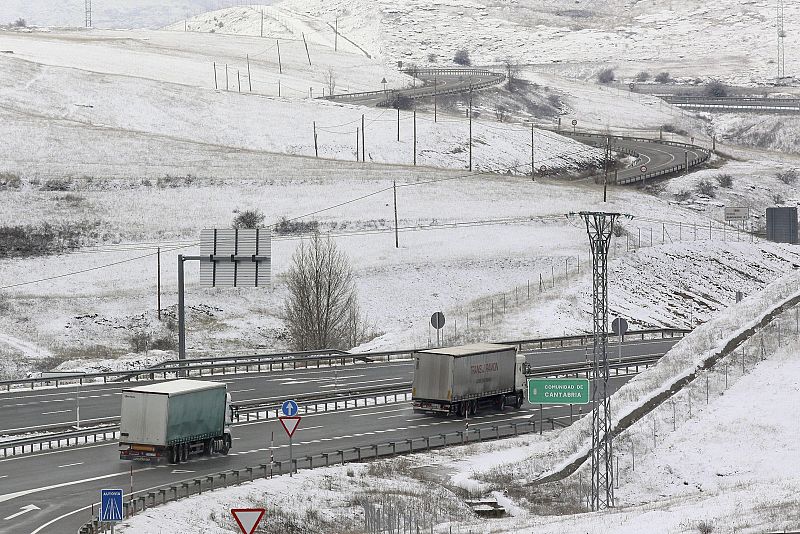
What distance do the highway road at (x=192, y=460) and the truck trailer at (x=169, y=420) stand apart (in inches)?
23.0

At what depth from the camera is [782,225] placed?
12850 cm

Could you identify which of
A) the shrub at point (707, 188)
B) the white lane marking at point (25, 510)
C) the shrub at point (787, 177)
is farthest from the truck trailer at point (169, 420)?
the shrub at point (787, 177)

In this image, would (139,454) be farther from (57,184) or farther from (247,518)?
(57,184)

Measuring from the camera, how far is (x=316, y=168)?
13788cm

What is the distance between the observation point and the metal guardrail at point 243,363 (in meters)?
63.7

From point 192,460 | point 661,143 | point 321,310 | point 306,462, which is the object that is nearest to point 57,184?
point 321,310

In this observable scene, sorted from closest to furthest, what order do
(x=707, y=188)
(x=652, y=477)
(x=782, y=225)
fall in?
(x=652, y=477) < (x=782, y=225) < (x=707, y=188)

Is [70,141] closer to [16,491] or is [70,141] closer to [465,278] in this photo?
[465,278]

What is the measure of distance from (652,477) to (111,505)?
926 inches

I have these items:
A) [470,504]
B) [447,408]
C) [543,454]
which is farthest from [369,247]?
[470,504]

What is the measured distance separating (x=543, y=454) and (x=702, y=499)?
10198mm

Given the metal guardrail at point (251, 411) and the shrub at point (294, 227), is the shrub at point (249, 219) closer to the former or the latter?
the shrub at point (294, 227)

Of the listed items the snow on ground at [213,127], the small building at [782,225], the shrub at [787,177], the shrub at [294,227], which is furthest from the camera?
the shrub at [787,177]

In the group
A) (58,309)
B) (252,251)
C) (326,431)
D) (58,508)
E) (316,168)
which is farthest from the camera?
(316,168)
